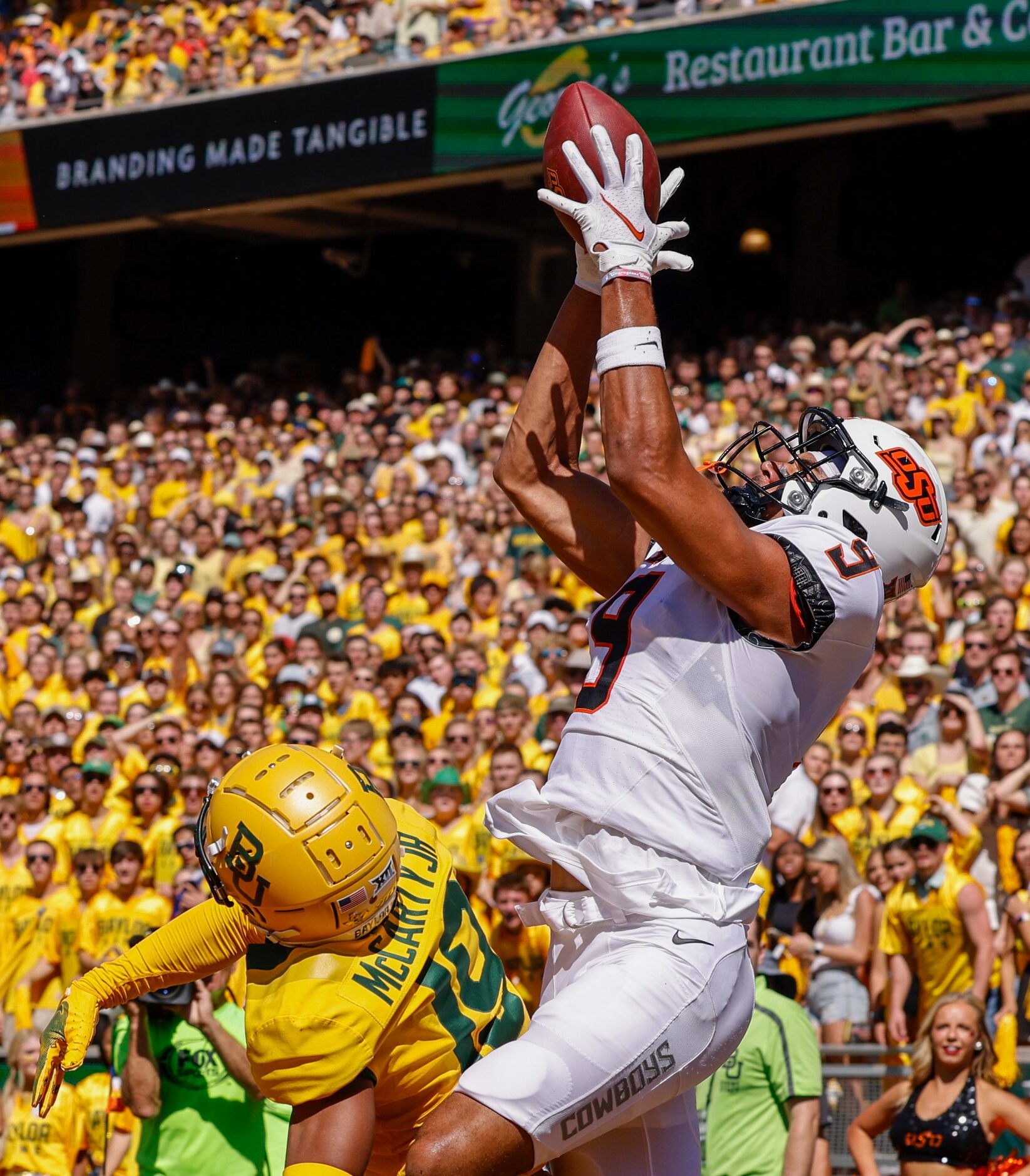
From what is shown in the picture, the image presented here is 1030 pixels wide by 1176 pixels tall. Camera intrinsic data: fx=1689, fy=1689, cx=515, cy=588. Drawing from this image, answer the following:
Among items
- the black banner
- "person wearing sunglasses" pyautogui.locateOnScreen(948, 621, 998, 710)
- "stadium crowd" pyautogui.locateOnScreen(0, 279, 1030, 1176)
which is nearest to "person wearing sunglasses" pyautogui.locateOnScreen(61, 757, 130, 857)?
"stadium crowd" pyautogui.locateOnScreen(0, 279, 1030, 1176)

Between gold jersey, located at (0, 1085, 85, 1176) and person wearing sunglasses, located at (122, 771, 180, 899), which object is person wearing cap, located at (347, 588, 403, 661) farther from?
gold jersey, located at (0, 1085, 85, 1176)

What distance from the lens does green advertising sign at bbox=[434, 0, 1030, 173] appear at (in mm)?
13039

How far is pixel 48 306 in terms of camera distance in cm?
2241

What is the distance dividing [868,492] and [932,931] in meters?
4.18

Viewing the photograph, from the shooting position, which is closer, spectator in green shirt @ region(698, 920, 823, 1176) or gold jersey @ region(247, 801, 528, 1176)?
gold jersey @ region(247, 801, 528, 1176)

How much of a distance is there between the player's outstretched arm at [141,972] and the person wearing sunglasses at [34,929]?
5.17 metres

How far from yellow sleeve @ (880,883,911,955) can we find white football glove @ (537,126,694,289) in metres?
4.50

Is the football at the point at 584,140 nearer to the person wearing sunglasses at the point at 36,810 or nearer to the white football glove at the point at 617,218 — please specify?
the white football glove at the point at 617,218

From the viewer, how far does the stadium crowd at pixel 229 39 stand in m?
15.3

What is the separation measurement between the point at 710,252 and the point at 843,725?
10.7m

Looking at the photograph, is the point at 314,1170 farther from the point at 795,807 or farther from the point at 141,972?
the point at 795,807

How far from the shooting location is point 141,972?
3.44 m

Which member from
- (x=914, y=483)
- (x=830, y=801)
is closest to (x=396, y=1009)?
(x=914, y=483)

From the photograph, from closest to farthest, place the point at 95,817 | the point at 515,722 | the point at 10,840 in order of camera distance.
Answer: the point at 515,722, the point at 10,840, the point at 95,817
